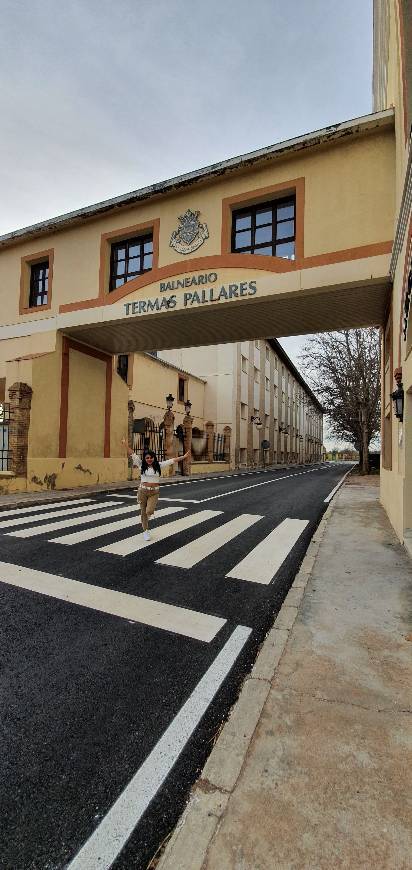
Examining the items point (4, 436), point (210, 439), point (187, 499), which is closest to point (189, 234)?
point (187, 499)

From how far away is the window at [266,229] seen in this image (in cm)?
1063

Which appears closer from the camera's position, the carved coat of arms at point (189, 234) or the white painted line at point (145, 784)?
the white painted line at point (145, 784)

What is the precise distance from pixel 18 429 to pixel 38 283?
6338 millimetres

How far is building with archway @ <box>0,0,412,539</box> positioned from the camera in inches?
357

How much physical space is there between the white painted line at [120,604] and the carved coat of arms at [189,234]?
10.0m

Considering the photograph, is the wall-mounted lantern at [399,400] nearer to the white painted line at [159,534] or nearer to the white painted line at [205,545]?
the white painted line at [205,545]

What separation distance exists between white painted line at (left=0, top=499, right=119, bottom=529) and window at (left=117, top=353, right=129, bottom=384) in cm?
994

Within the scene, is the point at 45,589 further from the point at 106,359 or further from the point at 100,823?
the point at 106,359

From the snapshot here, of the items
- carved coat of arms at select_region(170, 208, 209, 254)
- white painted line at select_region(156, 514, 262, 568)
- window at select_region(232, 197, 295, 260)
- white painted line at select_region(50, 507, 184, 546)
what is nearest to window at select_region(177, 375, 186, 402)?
carved coat of arms at select_region(170, 208, 209, 254)

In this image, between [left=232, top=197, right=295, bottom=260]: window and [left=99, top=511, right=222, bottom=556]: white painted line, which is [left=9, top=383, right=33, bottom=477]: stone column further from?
[left=232, top=197, right=295, bottom=260]: window

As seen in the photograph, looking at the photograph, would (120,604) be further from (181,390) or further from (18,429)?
(181,390)

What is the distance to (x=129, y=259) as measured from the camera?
42.7 ft

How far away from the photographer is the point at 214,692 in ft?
8.64

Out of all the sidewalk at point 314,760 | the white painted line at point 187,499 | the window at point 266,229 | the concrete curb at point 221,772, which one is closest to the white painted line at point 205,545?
the sidewalk at point 314,760
